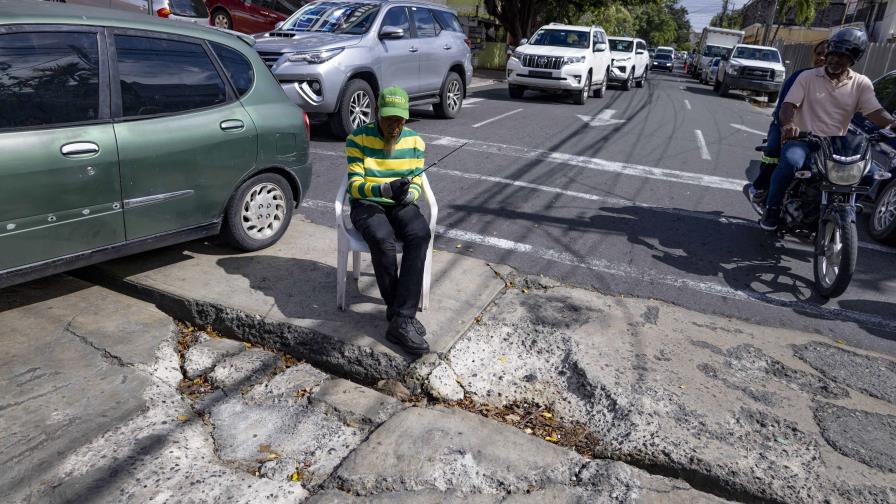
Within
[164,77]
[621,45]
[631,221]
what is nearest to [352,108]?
[631,221]

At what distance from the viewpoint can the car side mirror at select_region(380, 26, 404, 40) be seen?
9812mm

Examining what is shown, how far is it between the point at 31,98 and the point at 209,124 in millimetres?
1104

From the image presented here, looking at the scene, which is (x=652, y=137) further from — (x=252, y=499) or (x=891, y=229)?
(x=252, y=499)

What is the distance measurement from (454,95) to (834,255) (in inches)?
321

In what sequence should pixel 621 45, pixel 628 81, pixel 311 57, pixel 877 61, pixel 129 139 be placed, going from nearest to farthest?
pixel 129 139 → pixel 311 57 → pixel 628 81 → pixel 877 61 → pixel 621 45

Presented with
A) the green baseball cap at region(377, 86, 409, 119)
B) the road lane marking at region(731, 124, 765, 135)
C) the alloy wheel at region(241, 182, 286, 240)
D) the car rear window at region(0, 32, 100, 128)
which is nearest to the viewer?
the car rear window at region(0, 32, 100, 128)

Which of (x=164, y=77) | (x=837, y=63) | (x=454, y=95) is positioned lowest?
(x=454, y=95)

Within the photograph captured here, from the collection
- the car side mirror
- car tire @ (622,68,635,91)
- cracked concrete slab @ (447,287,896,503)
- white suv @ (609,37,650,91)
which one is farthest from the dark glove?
car tire @ (622,68,635,91)

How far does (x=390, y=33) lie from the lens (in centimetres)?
984

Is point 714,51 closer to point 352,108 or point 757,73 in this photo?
point 757,73

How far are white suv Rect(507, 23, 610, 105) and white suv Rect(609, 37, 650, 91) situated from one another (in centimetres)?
561

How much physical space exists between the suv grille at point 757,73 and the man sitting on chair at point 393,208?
2154cm

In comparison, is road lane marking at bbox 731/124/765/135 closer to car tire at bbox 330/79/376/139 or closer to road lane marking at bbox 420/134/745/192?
road lane marking at bbox 420/134/745/192

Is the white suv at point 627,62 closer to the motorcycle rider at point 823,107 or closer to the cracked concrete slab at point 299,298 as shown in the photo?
the motorcycle rider at point 823,107
